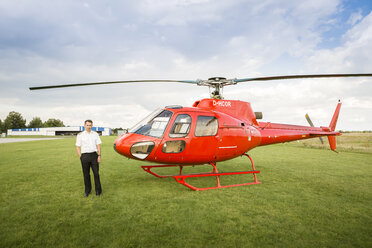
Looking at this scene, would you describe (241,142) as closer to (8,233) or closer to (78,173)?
(8,233)

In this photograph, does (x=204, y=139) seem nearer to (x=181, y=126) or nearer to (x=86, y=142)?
(x=181, y=126)

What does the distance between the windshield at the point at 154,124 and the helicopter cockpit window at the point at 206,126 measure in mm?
893

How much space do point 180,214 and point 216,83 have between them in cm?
439

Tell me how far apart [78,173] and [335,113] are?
12526mm

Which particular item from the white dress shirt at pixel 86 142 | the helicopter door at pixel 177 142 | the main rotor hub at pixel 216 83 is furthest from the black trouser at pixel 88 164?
the main rotor hub at pixel 216 83

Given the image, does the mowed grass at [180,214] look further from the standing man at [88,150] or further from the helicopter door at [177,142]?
the helicopter door at [177,142]

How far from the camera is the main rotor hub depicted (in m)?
6.72

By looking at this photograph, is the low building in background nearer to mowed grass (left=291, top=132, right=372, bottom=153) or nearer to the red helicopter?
mowed grass (left=291, top=132, right=372, bottom=153)

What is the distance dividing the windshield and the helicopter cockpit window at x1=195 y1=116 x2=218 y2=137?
893 millimetres

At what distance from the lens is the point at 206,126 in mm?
5969

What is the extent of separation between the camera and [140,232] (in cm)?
354

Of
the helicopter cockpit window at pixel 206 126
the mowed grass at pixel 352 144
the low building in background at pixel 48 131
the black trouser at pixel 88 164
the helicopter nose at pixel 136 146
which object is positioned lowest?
the mowed grass at pixel 352 144

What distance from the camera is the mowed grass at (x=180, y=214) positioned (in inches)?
132

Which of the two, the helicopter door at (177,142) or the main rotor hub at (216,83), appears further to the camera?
the main rotor hub at (216,83)
